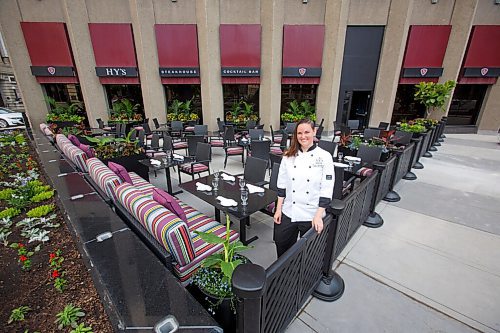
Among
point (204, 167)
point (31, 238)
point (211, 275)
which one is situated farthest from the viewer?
point (204, 167)

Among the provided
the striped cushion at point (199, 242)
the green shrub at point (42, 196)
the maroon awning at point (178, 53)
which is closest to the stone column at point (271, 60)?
the maroon awning at point (178, 53)

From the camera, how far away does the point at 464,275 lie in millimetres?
2727

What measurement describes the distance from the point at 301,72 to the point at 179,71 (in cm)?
584

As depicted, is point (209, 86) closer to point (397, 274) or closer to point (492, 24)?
point (397, 274)

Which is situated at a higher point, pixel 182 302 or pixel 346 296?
pixel 182 302

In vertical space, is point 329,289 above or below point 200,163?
below

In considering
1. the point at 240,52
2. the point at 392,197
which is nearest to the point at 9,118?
the point at 240,52

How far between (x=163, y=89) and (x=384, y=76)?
11020 millimetres

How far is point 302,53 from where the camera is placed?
1047 cm

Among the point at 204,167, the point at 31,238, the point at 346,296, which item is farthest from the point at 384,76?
the point at 31,238

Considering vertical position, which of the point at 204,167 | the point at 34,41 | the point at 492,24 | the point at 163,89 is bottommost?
the point at 204,167

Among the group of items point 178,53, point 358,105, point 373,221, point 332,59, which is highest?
point 178,53

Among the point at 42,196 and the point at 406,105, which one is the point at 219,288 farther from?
the point at 406,105

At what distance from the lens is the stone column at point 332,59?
989 centimetres
